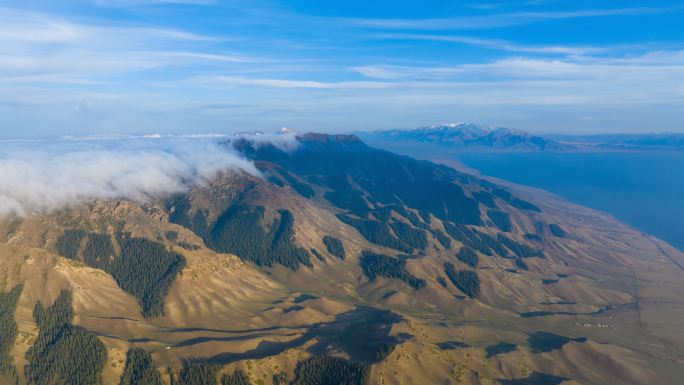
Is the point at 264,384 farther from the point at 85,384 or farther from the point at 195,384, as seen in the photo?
the point at 85,384

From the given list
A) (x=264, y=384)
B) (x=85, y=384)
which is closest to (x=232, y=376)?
(x=264, y=384)

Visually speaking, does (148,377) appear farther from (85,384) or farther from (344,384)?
(344,384)

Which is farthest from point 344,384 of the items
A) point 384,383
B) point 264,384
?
point 264,384

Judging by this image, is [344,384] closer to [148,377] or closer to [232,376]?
[232,376]

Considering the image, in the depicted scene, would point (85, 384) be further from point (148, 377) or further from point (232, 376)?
point (232, 376)

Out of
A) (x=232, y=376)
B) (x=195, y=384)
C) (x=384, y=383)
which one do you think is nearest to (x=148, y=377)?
(x=195, y=384)

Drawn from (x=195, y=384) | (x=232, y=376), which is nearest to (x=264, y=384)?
(x=232, y=376)
